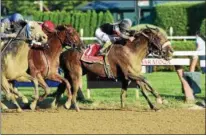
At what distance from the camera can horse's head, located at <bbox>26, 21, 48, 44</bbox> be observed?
1305 cm

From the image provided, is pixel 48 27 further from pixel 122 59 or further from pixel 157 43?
pixel 157 43

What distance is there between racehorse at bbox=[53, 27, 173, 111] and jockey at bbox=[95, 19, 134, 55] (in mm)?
145

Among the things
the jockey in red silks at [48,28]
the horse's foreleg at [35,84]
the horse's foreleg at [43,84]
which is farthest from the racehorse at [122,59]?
the horse's foreleg at [35,84]

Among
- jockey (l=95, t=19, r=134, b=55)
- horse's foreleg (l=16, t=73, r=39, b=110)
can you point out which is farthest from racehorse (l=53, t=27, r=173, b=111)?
horse's foreleg (l=16, t=73, r=39, b=110)

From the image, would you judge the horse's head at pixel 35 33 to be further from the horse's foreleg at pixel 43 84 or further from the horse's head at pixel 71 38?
the horse's foreleg at pixel 43 84

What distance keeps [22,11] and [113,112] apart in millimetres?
28485

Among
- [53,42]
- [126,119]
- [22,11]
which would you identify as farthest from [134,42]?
[22,11]

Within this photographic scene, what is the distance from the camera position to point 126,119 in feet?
36.9

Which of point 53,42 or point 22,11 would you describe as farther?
point 22,11

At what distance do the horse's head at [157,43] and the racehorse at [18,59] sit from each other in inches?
80.2

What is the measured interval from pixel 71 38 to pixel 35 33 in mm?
719

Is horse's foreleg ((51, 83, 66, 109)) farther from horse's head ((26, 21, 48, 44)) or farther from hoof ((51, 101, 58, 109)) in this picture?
horse's head ((26, 21, 48, 44))

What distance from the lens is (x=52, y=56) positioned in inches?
516

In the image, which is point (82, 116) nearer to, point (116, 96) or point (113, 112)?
point (113, 112)
